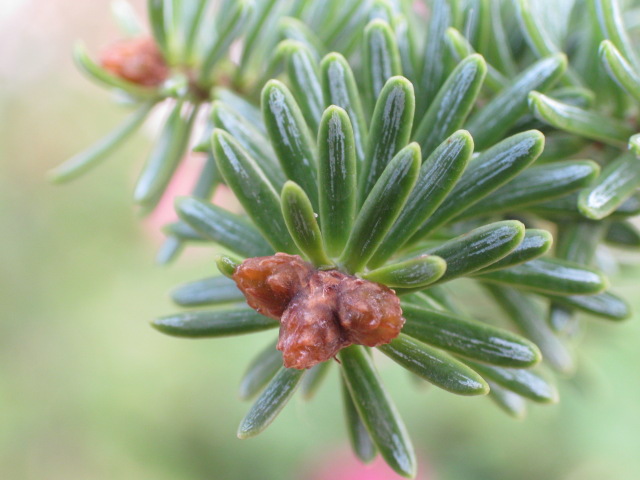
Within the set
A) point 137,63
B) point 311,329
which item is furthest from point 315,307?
point 137,63

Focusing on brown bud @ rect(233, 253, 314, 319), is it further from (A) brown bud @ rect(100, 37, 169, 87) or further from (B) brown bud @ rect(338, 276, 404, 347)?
(A) brown bud @ rect(100, 37, 169, 87)

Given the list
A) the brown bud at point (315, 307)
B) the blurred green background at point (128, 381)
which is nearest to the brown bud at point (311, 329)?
the brown bud at point (315, 307)

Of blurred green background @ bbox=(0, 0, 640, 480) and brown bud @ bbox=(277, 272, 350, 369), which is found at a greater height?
brown bud @ bbox=(277, 272, 350, 369)

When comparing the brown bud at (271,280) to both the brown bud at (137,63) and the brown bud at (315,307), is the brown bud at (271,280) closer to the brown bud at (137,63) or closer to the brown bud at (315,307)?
the brown bud at (315,307)

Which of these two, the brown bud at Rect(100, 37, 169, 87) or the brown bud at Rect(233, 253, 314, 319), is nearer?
the brown bud at Rect(233, 253, 314, 319)

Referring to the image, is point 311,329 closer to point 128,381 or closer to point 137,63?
point 137,63

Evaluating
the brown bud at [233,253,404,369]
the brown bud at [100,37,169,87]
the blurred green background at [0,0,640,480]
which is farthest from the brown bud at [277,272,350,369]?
the blurred green background at [0,0,640,480]
